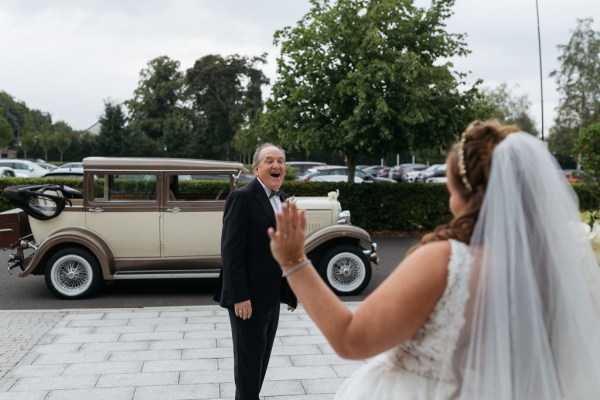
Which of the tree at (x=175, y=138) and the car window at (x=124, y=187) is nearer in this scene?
the car window at (x=124, y=187)

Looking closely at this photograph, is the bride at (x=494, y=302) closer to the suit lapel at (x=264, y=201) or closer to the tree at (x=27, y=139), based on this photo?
the suit lapel at (x=264, y=201)

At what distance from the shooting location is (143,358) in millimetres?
5582

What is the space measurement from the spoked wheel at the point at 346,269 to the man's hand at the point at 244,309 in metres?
5.02

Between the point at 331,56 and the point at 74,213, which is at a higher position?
the point at 331,56

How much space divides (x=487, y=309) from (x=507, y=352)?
0.48 feet

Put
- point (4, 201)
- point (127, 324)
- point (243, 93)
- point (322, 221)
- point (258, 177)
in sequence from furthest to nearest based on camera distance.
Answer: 1. point (243, 93)
2. point (4, 201)
3. point (322, 221)
4. point (127, 324)
5. point (258, 177)

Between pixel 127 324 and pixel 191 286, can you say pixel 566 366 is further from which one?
pixel 191 286

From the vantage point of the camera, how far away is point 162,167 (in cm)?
865

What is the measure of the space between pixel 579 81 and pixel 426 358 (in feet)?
163

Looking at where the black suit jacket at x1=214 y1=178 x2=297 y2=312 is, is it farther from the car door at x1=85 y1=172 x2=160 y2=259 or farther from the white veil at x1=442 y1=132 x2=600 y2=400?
the car door at x1=85 y1=172 x2=160 y2=259

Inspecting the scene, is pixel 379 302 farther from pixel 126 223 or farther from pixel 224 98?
pixel 224 98

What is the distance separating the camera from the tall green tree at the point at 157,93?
67.0 meters

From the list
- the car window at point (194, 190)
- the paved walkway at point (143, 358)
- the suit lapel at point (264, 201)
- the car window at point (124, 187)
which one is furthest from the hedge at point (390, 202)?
the suit lapel at point (264, 201)

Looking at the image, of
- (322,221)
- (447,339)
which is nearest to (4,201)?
(322,221)
